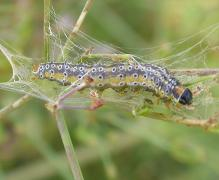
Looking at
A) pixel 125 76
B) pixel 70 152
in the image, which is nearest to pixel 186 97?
pixel 125 76

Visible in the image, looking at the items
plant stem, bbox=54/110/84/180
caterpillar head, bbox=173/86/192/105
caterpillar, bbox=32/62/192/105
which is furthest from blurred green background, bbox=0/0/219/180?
plant stem, bbox=54/110/84/180

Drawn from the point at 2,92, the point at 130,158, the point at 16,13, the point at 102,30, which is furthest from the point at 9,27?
the point at 130,158

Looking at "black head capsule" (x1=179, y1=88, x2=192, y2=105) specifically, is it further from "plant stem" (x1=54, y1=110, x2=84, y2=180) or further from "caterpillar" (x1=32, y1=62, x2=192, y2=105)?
"plant stem" (x1=54, y1=110, x2=84, y2=180)

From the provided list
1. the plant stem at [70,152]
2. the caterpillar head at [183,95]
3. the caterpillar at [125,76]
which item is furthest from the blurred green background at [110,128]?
the plant stem at [70,152]

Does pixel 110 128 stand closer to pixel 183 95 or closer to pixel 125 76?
pixel 125 76

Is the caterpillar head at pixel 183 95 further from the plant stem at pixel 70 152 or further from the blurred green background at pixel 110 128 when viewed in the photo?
A: the blurred green background at pixel 110 128

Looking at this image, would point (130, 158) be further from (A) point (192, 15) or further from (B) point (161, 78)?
(B) point (161, 78)
